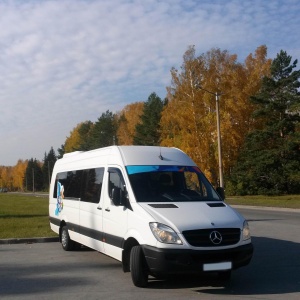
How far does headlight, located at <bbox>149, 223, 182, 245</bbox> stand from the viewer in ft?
24.3

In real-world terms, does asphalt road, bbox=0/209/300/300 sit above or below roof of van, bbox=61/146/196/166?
below

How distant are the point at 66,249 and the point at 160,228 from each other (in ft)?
17.9

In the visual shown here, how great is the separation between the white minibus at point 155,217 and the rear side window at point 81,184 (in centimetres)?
2

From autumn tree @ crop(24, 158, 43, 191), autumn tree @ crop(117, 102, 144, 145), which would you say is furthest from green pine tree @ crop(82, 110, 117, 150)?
autumn tree @ crop(24, 158, 43, 191)

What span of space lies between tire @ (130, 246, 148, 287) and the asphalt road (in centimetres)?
13

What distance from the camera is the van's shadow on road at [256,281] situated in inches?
306

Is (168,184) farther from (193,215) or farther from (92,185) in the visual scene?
(92,185)

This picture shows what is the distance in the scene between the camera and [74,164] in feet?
40.8

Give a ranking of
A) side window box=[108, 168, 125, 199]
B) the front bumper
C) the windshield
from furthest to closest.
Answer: side window box=[108, 168, 125, 199] → the windshield → the front bumper

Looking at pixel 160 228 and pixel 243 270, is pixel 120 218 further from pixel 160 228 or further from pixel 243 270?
pixel 243 270

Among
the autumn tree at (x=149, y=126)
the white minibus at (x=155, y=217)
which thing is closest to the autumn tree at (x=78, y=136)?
the autumn tree at (x=149, y=126)

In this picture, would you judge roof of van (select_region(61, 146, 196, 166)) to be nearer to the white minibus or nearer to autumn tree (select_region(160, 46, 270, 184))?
the white minibus

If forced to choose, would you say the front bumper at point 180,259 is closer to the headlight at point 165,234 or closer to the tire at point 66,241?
the headlight at point 165,234

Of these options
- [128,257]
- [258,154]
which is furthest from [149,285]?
[258,154]
